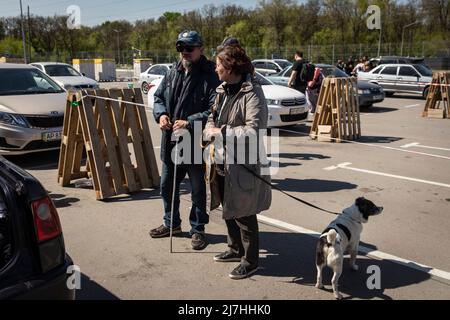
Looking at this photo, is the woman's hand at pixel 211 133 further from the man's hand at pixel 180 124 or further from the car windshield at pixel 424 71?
the car windshield at pixel 424 71

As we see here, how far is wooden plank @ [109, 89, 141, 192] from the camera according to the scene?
19.5ft

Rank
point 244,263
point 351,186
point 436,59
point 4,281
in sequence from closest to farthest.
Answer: point 4,281
point 244,263
point 351,186
point 436,59

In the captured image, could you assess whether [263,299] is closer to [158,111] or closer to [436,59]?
[158,111]

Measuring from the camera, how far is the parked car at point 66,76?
54.0ft

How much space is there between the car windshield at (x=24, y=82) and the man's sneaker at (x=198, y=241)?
18.0 ft

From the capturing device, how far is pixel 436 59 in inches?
1430

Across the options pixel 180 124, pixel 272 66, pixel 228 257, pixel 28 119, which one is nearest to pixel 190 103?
pixel 180 124

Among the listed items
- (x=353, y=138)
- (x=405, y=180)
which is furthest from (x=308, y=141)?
(x=405, y=180)

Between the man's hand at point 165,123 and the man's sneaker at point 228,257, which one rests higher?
the man's hand at point 165,123

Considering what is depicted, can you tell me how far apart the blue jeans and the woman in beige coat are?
2.15ft

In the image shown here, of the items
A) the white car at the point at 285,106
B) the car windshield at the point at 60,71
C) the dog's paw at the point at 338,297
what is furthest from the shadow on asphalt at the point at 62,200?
the car windshield at the point at 60,71

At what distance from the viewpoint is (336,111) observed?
9.96m

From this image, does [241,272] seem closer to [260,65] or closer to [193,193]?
[193,193]

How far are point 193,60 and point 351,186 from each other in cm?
354
